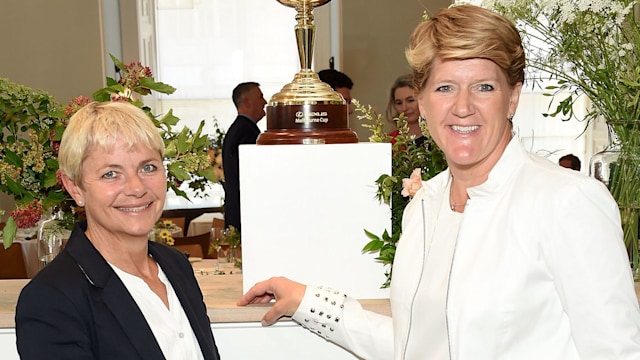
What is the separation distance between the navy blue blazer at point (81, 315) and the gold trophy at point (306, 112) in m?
0.62

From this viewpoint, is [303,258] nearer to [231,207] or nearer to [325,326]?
[325,326]

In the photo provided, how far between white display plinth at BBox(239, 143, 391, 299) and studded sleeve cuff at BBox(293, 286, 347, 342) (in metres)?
0.10

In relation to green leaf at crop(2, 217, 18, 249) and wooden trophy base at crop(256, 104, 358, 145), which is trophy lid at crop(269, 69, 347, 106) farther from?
green leaf at crop(2, 217, 18, 249)

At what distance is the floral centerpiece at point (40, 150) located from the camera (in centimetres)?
222

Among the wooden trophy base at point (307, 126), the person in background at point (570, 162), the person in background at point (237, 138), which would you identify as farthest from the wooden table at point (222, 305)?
the person in background at point (570, 162)

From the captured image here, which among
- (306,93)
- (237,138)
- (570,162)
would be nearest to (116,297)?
(306,93)

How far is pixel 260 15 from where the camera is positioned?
8180mm

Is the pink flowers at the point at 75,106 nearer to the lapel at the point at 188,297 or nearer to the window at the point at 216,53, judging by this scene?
the lapel at the point at 188,297

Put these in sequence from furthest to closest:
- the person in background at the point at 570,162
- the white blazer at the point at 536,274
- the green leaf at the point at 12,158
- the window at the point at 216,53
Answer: the window at the point at 216,53, the person in background at the point at 570,162, the green leaf at the point at 12,158, the white blazer at the point at 536,274

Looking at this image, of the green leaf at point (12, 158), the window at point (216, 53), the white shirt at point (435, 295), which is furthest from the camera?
the window at point (216, 53)

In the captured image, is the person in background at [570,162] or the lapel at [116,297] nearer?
the lapel at [116,297]

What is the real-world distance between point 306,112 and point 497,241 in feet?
2.59

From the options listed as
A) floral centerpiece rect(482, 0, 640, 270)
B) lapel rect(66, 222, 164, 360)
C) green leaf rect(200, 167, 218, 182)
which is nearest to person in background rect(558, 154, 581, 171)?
floral centerpiece rect(482, 0, 640, 270)

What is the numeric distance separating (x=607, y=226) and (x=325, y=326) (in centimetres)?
84
